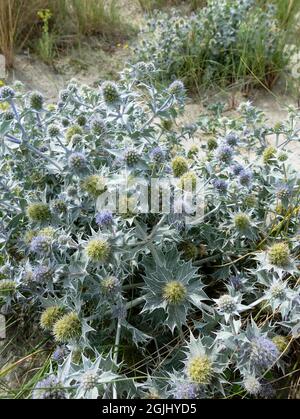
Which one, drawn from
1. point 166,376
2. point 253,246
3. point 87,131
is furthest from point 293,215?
point 87,131

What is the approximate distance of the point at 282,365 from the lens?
175 cm

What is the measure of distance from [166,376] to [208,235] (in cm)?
61

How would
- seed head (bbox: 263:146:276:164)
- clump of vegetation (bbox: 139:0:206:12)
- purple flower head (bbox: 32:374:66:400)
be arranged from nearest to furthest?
purple flower head (bbox: 32:374:66:400)
seed head (bbox: 263:146:276:164)
clump of vegetation (bbox: 139:0:206:12)

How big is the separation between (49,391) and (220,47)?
3258mm

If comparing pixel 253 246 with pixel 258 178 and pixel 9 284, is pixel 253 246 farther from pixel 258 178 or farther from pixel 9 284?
pixel 9 284

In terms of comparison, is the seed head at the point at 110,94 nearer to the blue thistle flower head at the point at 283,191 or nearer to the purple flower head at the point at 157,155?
the purple flower head at the point at 157,155

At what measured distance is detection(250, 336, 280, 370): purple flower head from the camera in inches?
60.5

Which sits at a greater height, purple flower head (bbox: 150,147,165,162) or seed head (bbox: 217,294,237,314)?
purple flower head (bbox: 150,147,165,162)

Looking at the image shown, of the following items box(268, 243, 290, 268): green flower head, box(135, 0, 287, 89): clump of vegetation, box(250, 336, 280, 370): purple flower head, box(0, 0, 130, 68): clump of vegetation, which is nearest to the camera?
box(250, 336, 280, 370): purple flower head

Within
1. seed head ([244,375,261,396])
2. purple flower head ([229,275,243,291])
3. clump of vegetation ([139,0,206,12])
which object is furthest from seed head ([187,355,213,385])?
clump of vegetation ([139,0,206,12])

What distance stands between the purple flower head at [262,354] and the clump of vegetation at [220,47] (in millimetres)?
2697

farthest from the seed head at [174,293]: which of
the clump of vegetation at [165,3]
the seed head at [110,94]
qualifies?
the clump of vegetation at [165,3]

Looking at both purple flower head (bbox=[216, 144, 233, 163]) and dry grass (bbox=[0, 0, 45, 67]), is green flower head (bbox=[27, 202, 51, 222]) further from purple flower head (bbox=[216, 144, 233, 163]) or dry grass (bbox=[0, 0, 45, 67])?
dry grass (bbox=[0, 0, 45, 67])

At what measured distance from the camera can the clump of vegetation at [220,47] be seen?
12.5 ft
